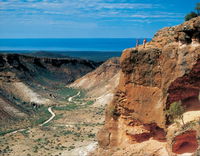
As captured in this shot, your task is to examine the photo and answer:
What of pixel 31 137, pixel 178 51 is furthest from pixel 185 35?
pixel 31 137

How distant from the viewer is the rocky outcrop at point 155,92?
2055 cm

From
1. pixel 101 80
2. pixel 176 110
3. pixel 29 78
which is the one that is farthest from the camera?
pixel 29 78

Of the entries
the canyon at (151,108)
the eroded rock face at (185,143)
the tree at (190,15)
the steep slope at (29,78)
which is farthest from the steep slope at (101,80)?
the eroded rock face at (185,143)

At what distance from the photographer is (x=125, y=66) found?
23.9m

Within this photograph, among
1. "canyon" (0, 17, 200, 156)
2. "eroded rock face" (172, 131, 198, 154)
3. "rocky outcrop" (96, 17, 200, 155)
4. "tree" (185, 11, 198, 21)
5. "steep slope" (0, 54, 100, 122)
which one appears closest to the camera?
"eroded rock face" (172, 131, 198, 154)

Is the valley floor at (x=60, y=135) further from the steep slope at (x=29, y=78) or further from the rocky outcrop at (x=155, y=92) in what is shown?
the steep slope at (x=29, y=78)

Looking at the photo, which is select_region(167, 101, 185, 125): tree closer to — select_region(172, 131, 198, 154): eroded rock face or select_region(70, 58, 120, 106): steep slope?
select_region(172, 131, 198, 154): eroded rock face

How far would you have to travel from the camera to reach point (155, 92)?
2238 cm

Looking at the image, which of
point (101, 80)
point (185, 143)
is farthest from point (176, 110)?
point (101, 80)

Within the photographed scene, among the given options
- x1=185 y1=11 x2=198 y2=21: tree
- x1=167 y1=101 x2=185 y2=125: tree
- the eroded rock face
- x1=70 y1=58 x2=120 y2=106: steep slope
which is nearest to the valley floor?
the eroded rock face

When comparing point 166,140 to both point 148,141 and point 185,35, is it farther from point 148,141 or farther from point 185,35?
point 185,35

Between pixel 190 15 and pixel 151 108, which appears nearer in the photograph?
pixel 151 108

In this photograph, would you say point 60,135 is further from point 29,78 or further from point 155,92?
point 29,78

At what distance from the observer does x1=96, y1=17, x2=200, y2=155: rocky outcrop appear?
2055cm
